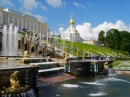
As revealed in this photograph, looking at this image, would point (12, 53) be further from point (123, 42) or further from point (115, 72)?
point (123, 42)

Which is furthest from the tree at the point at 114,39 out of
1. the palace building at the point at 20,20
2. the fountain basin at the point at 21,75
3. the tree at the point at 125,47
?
the fountain basin at the point at 21,75

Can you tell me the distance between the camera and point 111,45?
95.9m

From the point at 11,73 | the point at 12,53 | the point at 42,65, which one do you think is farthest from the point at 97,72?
the point at 11,73

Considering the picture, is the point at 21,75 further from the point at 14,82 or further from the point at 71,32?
the point at 71,32

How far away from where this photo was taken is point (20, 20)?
9425cm

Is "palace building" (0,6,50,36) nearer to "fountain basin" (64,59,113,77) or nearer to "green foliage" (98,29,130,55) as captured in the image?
"green foliage" (98,29,130,55)

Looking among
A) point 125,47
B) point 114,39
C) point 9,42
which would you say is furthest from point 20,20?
point 9,42

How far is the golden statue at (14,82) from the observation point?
14.0 metres

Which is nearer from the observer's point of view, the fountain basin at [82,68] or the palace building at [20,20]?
the fountain basin at [82,68]

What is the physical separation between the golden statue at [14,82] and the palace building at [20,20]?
69879 millimetres

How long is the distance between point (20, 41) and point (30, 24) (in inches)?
2362

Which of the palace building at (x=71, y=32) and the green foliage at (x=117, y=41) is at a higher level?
the palace building at (x=71, y=32)

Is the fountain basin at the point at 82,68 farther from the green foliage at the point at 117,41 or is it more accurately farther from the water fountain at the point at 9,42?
the green foliage at the point at 117,41

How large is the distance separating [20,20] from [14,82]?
82.5 m
